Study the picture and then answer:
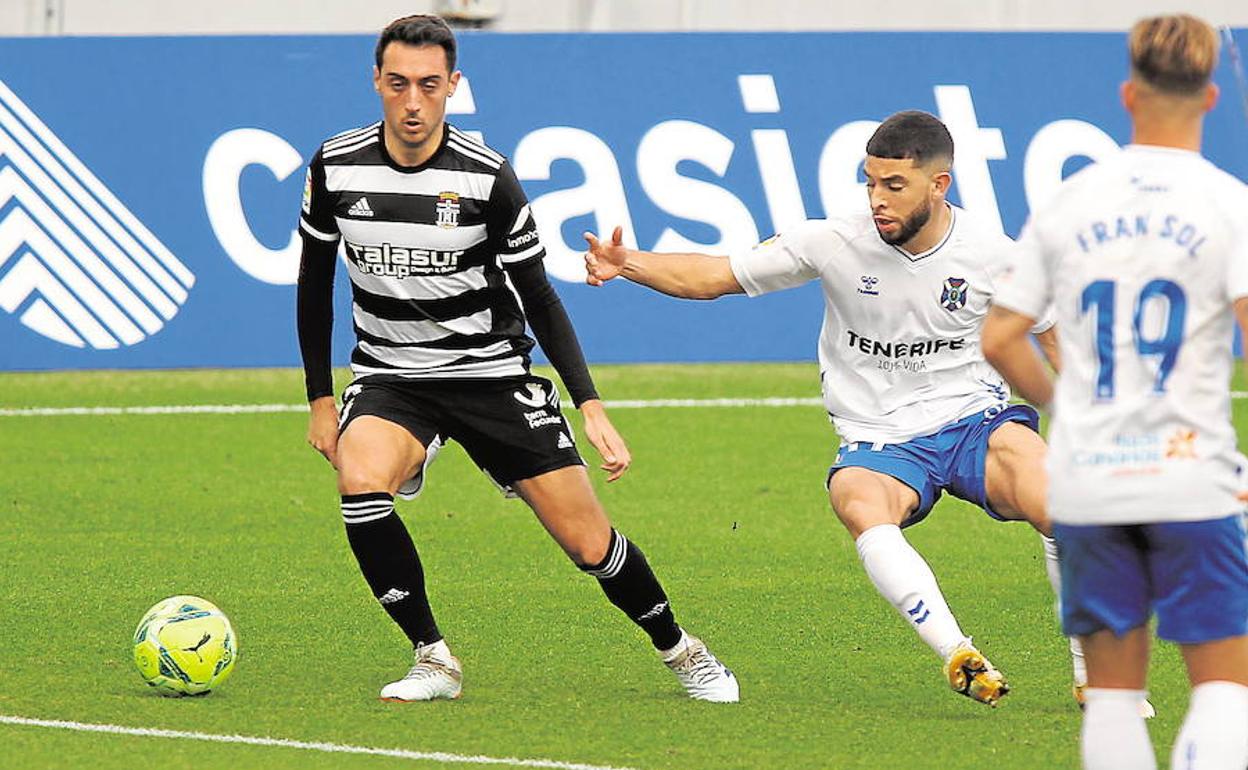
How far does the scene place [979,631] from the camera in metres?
7.86

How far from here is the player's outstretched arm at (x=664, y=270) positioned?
6758mm

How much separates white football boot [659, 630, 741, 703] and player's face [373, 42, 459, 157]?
1.67 metres

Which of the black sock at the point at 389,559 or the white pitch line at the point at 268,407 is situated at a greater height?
the black sock at the point at 389,559

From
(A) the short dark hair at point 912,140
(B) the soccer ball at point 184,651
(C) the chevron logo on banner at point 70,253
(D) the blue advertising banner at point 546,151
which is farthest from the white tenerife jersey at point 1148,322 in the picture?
(C) the chevron logo on banner at point 70,253

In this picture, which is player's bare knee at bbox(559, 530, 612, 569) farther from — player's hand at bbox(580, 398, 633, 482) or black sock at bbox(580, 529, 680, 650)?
player's hand at bbox(580, 398, 633, 482)

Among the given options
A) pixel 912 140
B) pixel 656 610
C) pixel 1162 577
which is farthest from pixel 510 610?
pixel 1162 577

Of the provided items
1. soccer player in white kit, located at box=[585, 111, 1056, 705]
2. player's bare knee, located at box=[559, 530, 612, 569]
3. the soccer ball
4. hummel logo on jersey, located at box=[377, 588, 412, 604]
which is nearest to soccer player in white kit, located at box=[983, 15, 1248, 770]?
soccer player in white kit, located at box=[585, 111, 1056, 705]

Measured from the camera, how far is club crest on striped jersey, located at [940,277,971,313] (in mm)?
6828

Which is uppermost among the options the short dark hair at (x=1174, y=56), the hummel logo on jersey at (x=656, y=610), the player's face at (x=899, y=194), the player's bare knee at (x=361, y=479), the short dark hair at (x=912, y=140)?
the short dark hair at (x=1174, y=56)

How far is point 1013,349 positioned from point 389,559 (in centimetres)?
252

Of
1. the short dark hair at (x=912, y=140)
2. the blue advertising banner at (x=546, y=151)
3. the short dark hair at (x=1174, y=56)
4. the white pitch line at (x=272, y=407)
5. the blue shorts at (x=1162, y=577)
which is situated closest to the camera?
the short dark hair at (x=1174, y=56)

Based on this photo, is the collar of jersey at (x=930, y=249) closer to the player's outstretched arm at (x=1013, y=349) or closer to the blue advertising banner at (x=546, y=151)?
the player's outstretched arm at (x=1013, y=349)

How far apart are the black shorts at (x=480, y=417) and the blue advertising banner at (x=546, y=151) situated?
6745 millimetres

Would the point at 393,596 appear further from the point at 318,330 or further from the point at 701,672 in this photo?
the point at 701,672
